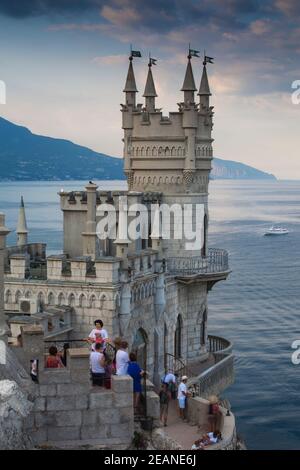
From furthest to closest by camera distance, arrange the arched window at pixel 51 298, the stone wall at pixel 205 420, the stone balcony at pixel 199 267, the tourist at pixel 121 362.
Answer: the stone balcony at pixel 199 267 → the arched window at pixel 51 298 → the stone wall at pixel 205 420 → the tourist at pixel 121 362

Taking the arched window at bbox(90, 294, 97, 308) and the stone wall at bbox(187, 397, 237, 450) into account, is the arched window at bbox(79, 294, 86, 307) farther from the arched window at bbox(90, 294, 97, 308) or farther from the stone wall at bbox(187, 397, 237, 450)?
the stone wall at bbox(187, 397, 237, 450)

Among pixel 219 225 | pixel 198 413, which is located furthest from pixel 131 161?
pixel 219 225

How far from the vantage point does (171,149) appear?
1341 inches

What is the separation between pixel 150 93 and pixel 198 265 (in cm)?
692

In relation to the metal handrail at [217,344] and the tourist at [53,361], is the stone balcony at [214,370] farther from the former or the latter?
the tourist at [53,361]

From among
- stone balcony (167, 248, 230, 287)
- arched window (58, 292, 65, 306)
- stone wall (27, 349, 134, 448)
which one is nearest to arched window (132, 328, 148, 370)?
arched window (58, 292, 65, 306)

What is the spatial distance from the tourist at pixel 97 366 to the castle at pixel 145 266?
6.68 m

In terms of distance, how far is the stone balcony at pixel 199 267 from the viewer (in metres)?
33.9

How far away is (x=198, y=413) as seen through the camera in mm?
21906

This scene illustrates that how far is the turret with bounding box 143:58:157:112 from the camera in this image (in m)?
35.1

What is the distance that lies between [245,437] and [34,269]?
16824 mm

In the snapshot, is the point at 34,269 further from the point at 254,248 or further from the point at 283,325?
the point at 254,248

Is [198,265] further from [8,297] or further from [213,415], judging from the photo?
[213,415]

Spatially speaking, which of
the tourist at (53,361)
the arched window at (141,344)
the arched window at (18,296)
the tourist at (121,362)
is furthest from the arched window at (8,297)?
the tourist at (53,361)
